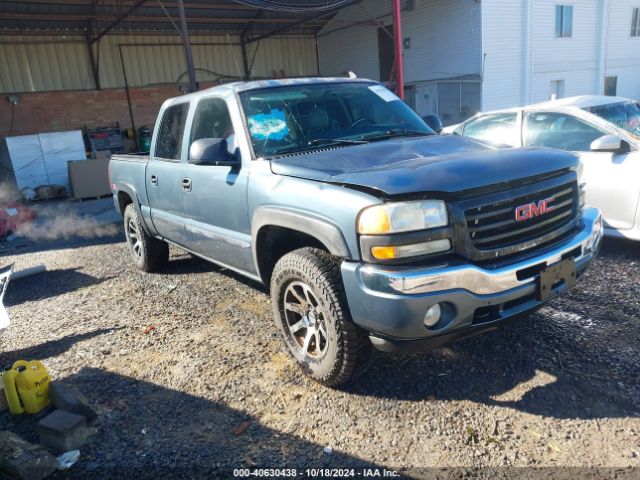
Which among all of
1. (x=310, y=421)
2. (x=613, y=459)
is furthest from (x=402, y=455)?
(x=613, y=459)

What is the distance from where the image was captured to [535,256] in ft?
8.96

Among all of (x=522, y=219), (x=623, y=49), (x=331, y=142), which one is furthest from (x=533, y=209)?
(x=623, y=49)

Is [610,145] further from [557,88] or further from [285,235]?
[557,88]

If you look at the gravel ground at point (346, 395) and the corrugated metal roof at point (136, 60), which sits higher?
the corrugated metal roof at point (136, 60)

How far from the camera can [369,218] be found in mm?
2496

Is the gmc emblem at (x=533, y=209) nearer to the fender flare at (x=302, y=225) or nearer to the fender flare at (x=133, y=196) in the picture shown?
the fender flare at (x=302, y=225)

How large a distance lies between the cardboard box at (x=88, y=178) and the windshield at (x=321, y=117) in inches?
398

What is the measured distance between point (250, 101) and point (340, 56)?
20515mm

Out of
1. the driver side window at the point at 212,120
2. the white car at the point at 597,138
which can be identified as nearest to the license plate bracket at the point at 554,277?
the white car at the point at 597,138

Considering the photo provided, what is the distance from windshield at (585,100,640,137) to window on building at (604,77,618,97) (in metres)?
18.5

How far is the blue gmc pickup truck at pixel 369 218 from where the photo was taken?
8.17 feet

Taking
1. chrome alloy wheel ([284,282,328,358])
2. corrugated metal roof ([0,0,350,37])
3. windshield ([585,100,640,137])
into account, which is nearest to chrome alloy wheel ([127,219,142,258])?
chrome alloy wheel ([284,282,328,358])

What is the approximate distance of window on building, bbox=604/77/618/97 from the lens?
21359 mm

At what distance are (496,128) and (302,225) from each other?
4.26m
